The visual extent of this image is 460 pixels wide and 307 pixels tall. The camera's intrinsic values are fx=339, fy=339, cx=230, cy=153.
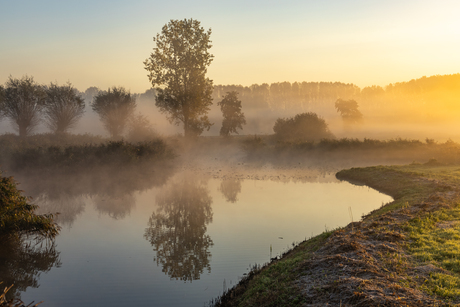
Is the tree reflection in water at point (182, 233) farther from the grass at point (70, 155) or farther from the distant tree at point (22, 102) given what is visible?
the distant tree at point (22, 102)

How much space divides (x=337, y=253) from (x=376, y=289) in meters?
2.61

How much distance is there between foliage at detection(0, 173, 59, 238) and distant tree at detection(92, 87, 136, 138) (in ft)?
143

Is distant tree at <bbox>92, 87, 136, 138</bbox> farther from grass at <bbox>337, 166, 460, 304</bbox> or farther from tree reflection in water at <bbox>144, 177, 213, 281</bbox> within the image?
grass at <bbox>337, 166, 460, 304</bbox>

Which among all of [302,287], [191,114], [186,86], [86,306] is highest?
[186,86]

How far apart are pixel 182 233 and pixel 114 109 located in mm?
44580

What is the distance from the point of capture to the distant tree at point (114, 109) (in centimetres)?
5497

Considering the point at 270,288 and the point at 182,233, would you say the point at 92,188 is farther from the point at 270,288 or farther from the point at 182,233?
the point at 270,288

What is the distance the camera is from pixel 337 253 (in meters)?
9.30

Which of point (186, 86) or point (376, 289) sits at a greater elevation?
point (186, 86)

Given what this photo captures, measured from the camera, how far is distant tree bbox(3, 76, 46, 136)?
48594 mm

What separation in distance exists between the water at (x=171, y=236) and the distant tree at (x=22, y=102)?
100 ft

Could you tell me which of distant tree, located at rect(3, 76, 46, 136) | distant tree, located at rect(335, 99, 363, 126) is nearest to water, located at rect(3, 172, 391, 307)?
distant tree, located at rect(3, 76, 46, 136)

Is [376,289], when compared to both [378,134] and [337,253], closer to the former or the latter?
[337,253]

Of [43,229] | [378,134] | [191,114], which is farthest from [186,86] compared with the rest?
[378,134]
